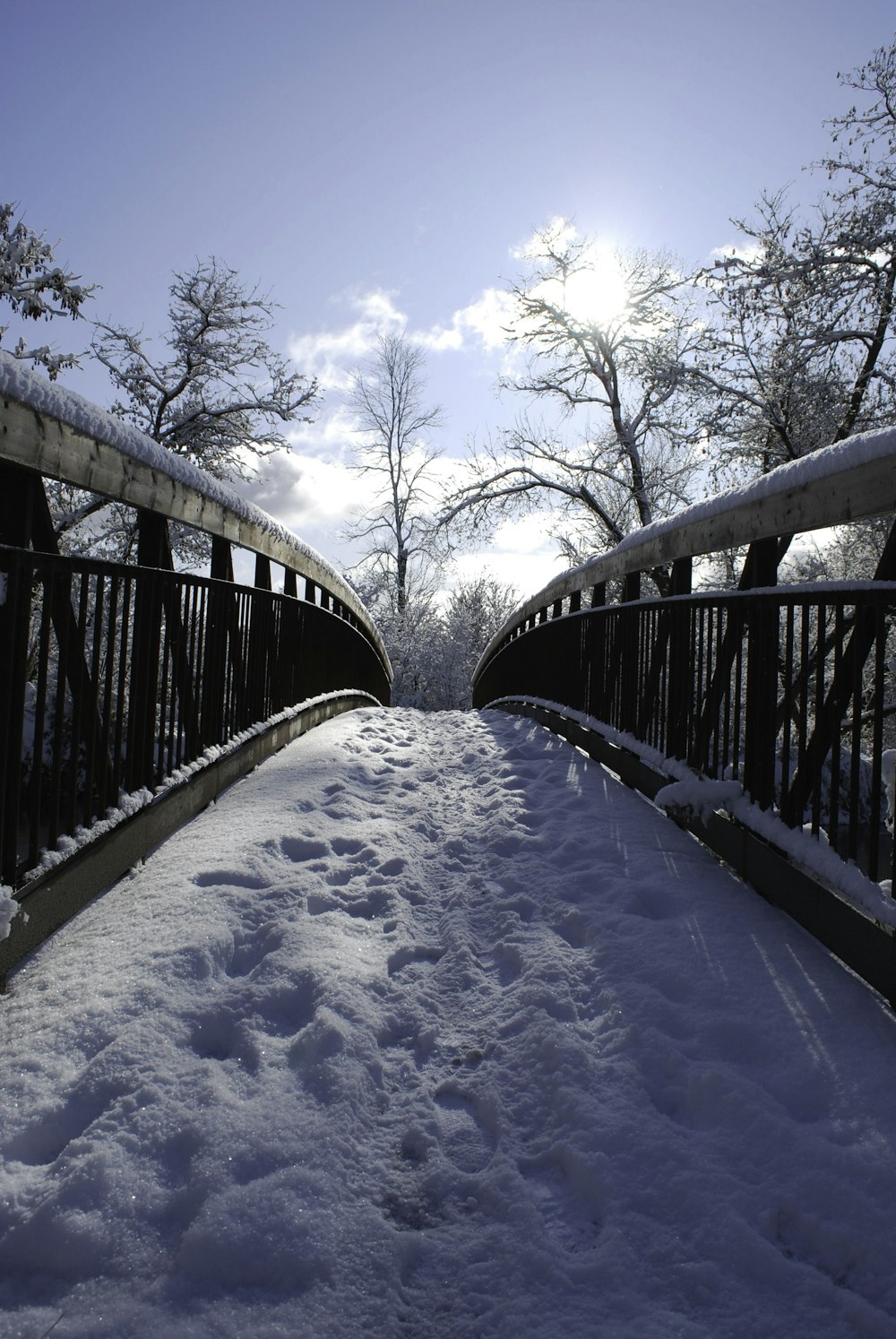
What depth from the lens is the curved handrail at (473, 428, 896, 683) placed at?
2334 mm

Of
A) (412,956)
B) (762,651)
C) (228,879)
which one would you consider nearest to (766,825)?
(762,651)

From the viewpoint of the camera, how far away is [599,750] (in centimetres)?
529

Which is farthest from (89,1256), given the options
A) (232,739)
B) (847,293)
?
(847,293)

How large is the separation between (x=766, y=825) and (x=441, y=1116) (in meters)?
1.56

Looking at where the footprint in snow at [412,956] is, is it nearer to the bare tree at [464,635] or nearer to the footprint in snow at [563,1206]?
the footprint in snow at [563,1206]

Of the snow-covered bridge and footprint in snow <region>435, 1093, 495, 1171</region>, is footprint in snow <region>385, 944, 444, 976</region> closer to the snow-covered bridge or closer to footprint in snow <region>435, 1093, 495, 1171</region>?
the snow-covered bridge

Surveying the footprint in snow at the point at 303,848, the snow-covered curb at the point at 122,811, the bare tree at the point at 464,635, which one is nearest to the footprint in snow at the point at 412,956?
the footprint in snow at the point at 303,848

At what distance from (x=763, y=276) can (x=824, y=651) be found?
13773 millimetres

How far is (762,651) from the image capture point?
2.98 m

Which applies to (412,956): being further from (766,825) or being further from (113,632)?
(113,632)

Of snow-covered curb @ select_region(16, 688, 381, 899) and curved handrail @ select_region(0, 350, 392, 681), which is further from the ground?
curved handrail @ select_region(0, 350, 392, 681)

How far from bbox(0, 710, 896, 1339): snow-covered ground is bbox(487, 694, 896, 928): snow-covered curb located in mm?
245

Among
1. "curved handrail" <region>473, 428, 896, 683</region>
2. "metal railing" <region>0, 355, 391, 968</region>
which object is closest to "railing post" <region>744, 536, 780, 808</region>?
"curved handrail" <region>473, 428, 896, 683</region>

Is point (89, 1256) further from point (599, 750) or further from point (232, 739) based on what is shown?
point (599, 750)
